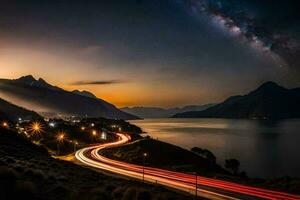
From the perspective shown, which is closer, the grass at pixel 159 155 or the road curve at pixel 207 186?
the road curve at pixel 207 186

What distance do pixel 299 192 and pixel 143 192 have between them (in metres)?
21.2

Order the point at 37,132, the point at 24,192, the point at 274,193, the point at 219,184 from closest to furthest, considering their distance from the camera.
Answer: the point at 24,192 → the point at 274,193 → the point at 219,184 → the point at 37,132

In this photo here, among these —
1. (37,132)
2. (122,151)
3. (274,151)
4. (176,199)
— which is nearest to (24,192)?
(176,199)

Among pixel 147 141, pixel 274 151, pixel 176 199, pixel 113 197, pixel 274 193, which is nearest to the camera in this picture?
pixel 113 197

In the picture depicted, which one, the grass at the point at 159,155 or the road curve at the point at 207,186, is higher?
the road curve at the point at 207,186

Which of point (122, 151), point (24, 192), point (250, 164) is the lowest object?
point (250, 164)

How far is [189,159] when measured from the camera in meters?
91.1

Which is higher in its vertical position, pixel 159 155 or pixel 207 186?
pixel 207 186

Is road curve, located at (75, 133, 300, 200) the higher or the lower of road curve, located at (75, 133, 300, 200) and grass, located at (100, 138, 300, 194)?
the higher

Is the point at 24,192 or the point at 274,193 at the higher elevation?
the point at 24,192

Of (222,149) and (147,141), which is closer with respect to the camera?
(147,141)

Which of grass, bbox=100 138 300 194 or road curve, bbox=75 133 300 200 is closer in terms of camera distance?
road curve, bbox=75 133 300 200

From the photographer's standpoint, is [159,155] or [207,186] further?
[159,155]

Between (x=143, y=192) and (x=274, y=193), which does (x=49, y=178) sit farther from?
(x=274, y=193)
